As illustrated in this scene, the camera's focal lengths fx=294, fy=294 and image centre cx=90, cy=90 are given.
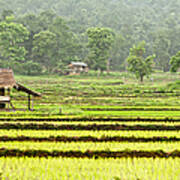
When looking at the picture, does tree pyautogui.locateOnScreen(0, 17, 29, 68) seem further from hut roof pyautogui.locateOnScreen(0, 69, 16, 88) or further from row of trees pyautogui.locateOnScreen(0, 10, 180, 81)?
hut roof pyautogui.locateOnScreen(0, 69, 16, 88)

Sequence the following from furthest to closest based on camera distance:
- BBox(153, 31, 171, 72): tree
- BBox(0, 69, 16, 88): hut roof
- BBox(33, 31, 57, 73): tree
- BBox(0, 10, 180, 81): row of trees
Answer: BBox(153, 31, 171, 72): tree
BBox(33, 31, 57, 73): tree
BBox(0, 10, 180, 81): row of trees
BBox(0, 69, 16, 88): hut roof

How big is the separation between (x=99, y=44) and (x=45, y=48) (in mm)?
12555

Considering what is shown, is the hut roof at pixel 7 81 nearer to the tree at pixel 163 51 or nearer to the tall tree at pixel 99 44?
the tall tree at pixel 99 44

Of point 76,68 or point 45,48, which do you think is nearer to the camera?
point 45,48

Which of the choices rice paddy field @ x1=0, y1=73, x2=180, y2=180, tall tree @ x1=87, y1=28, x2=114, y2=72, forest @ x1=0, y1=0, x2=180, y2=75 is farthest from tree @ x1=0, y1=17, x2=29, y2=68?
rice paddy field @ x1=0, y1=73, x2=180, y2=180

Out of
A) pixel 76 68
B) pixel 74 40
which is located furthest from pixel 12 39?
pixel 74 40

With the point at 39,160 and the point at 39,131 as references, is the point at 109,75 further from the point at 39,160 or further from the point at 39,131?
the point at 39,160

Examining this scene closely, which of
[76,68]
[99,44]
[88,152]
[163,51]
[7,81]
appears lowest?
[76,68]

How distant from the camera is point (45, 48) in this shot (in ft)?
224

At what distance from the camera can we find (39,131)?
1372 cm

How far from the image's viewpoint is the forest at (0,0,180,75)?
210 ft

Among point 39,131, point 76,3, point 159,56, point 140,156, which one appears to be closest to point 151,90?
point 39,131

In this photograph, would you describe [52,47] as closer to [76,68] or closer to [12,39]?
[76,68]

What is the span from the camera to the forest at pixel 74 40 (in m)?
64.1
